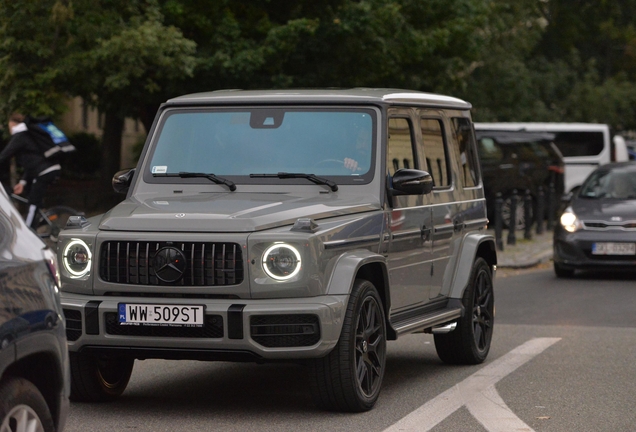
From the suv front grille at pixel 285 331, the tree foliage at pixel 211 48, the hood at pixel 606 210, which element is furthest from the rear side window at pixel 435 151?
the tree foliage at pixel 211 48

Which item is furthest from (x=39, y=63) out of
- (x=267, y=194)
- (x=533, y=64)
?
(x=533, y=64)

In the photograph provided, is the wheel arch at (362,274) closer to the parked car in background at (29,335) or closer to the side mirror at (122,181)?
the side mirror at (122,181)

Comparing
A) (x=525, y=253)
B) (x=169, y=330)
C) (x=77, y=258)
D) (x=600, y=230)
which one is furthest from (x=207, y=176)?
(x=525, y=253)

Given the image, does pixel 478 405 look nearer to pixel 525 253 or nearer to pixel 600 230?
pixel 600 230

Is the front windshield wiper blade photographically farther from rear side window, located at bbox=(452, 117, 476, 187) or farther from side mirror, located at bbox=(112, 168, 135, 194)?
rear side window, located at bbox=(452, 117, 476, 187)

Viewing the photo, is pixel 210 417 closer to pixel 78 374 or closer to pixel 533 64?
pixel 78 374

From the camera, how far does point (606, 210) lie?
16109 mm

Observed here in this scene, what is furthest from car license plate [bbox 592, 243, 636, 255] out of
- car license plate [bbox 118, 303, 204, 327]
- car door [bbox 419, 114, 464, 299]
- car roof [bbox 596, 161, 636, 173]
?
car license plate [bbox 118, 303, 204, 327]

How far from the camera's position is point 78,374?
7320 millimetres

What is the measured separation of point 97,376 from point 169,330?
901mm

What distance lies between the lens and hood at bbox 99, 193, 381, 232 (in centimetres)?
680

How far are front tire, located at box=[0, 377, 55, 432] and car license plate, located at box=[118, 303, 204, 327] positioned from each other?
6.68 ft

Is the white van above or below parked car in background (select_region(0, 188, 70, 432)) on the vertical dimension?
below

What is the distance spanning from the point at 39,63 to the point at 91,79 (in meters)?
0.90
